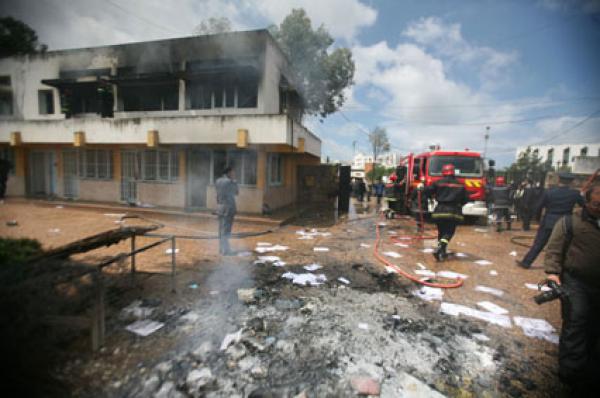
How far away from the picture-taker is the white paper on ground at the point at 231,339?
2318mm

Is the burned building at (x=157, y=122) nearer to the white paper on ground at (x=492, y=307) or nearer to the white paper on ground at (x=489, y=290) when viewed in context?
the white paper on ground at (x=489, y=290)

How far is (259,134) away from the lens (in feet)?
24.7

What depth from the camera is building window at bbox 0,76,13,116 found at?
35.5ft

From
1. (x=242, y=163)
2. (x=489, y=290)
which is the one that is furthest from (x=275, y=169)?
(x=489, y=290)

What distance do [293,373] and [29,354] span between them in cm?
203

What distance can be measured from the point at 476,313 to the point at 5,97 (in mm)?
17486

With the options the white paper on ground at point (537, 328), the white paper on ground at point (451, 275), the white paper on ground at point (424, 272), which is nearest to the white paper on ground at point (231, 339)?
the white paper on ground at point (537, 328)

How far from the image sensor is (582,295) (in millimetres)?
1946

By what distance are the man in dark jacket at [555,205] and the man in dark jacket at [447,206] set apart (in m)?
1.30

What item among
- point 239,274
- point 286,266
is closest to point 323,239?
point 286,266

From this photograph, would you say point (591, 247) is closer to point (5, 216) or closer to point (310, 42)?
point (5, 216)

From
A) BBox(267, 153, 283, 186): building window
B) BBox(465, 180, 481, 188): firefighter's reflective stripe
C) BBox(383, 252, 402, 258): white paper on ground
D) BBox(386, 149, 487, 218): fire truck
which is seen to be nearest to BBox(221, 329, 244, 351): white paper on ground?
BBox(383, 252, 402, 258): white paper on ground

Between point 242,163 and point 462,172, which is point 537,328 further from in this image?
point 242,163

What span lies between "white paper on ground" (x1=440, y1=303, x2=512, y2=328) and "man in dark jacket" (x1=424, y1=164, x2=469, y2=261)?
192 centimetres
